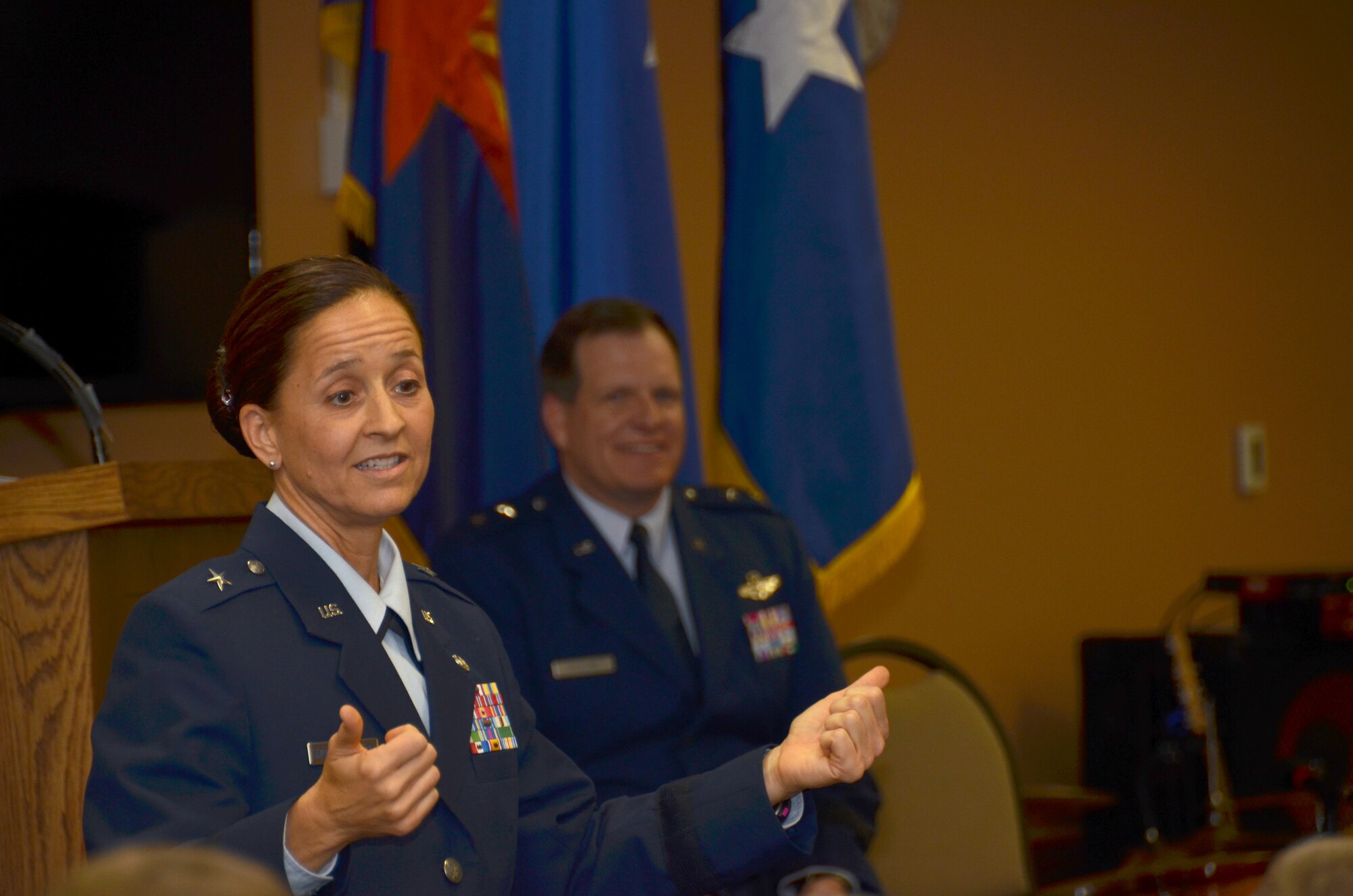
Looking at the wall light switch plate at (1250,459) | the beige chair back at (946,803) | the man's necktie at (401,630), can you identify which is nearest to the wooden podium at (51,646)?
the man's necktie at (401,630)

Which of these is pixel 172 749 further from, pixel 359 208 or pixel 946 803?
pixel 946 803

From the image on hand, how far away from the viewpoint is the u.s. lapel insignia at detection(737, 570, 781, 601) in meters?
2.04

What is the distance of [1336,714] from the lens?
2787 mm

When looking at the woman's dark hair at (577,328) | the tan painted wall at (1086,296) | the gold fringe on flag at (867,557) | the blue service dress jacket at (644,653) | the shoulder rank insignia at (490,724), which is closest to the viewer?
the shoulder rank insignia at (490,724)

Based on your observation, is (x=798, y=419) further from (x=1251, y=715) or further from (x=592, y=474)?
(x=1251, y=715)

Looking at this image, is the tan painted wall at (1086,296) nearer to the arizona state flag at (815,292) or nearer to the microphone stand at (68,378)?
the arizona state flag at (815,292)

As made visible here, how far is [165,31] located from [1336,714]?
8.58 ft

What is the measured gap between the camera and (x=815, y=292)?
2.46 meters

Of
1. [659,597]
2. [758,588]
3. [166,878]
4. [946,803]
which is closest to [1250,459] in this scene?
[946,803]

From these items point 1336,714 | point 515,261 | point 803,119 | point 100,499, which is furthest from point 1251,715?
point 100,499

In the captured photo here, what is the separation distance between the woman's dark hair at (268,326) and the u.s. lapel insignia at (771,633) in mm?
958

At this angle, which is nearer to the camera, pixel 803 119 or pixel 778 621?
pixel 778 621

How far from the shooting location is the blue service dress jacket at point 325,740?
1.01m

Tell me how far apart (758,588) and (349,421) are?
3.26 feet
